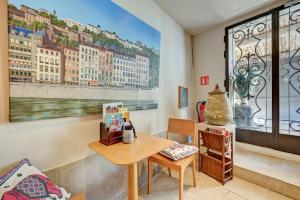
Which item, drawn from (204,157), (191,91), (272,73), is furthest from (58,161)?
(272,73)

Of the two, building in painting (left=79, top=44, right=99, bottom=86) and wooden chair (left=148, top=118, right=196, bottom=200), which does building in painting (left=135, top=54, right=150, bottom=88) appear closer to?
building in painting (left=79, top=44, right=99, bottom=86)

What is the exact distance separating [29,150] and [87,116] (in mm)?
424

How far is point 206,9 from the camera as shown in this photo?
7.16 ft

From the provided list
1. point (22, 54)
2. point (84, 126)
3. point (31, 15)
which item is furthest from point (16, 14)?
point (84, 126)

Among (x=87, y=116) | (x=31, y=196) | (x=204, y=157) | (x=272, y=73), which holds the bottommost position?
(x=204, y=157)

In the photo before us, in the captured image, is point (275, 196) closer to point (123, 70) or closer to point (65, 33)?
point (123, 70)

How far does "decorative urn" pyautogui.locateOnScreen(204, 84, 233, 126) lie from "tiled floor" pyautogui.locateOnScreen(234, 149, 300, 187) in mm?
567

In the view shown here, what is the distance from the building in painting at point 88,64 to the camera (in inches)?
46.5

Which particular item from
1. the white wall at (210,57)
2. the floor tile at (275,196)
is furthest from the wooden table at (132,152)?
the white wall at (210,57)

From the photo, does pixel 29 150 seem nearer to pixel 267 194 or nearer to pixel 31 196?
pixel 31 196

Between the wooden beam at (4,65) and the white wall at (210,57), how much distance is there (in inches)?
108

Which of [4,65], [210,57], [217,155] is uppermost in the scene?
[210,57]

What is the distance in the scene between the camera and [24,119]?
90 centimetres

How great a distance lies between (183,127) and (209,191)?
0.73m
